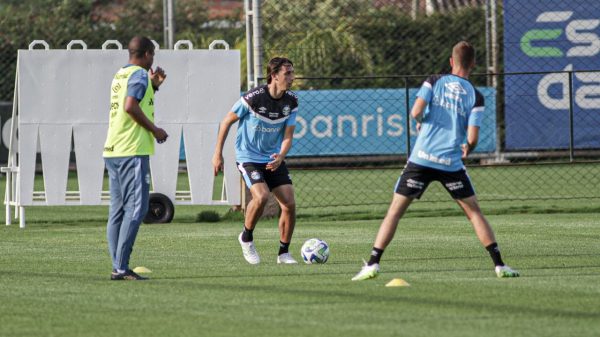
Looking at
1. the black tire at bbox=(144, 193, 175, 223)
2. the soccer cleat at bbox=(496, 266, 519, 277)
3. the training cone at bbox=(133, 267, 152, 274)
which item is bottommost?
the black tire at bbox=(144, 193, 175, 223)

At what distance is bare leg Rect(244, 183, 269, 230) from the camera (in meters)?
11.7

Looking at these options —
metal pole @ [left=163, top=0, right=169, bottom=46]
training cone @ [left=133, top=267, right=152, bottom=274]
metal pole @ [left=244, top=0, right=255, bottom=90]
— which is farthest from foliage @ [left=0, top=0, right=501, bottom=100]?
training cone @ [left=133, top=267, right=152, bottom=274]

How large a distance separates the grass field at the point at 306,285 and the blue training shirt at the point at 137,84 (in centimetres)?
146

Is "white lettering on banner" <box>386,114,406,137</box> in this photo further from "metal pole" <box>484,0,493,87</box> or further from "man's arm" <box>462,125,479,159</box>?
"man's arm" <box>462,125,479,159</box>

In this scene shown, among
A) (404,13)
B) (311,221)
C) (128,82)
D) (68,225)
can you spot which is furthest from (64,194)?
(404,13)

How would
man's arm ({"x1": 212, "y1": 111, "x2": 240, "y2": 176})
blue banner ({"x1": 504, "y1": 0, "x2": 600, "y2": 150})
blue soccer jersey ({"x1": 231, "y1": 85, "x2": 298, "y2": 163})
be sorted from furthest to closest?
blue banner ({"x1": 504, "y1": 0, "x2": 600, "y2": 150}), blue soccer jersey ({"x1": 231, "y1": 85, "x2": 298, "y2": 163}), man's arm ({"x1": 212, "y1": 111, "x2": 240, "y2": 176})

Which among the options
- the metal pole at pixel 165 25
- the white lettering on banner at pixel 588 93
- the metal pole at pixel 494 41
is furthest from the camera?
the metal pole at pixel 165 25

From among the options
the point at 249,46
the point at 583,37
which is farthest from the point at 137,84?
the point at 583,37

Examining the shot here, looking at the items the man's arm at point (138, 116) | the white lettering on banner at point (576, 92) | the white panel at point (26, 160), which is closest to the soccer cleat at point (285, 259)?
the man's arm at point (138, 116)

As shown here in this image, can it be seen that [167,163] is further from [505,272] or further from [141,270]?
[505,272]

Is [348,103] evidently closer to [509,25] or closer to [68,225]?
[509,25]

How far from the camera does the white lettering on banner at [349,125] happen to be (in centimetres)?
2498

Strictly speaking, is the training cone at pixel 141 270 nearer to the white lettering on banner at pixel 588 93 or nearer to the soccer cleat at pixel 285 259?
the soccer cleat at pixel 285 259

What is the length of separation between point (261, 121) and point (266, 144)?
23cm
